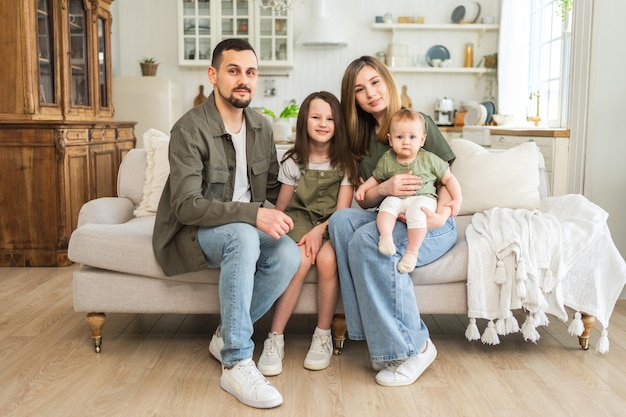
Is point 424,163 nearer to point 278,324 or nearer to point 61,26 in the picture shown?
point 278,324

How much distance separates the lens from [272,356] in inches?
102

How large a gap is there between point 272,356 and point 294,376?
11cm

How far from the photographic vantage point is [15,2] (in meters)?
4.35

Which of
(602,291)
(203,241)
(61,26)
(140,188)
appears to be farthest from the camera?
(61,26)

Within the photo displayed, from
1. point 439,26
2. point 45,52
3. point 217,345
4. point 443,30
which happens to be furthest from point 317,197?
point 443,30

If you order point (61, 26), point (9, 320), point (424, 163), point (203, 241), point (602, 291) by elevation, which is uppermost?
point (61, 26)

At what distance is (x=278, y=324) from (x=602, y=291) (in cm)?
121

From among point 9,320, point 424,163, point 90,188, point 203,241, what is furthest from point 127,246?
point 90,188

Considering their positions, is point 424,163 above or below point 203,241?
above

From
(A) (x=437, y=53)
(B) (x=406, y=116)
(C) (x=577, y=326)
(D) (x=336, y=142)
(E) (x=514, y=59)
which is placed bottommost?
(C) (x=577, y=326)

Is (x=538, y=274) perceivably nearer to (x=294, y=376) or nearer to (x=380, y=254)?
(x=380, y=254)

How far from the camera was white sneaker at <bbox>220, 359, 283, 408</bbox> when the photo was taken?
2.26m

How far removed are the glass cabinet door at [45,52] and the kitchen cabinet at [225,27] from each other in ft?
7.95

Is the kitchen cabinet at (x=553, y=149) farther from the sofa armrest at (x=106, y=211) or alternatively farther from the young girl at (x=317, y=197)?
the sofa armrest at (x=106, y=211)
